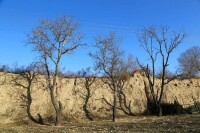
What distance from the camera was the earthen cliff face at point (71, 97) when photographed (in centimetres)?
2894

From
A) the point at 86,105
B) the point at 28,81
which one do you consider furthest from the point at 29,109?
the point at 86,105

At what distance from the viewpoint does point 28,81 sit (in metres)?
30.2

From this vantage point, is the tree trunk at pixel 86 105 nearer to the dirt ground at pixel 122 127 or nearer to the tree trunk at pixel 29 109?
the tree trunk at pixel 29 109

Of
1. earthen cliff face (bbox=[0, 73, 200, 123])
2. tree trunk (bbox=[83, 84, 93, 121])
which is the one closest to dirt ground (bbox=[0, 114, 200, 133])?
earthen cliff face (bbox=[0, 73, 200, 123])

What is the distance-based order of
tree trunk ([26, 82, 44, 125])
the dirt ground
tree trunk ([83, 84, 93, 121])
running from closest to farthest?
the dirt ground
tree trunk ([26, 82, 44, 125])
tree trunk ([83, 84, 93, 121])

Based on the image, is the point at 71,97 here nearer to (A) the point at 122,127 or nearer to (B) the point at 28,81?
(B) the point at 28,81

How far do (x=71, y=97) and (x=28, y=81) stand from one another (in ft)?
15.6

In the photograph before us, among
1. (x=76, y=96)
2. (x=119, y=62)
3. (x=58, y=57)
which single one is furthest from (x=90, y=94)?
(x=58, y=57)

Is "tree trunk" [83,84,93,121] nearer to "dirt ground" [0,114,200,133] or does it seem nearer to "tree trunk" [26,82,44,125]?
"tree trunk" [26,82,44,125]

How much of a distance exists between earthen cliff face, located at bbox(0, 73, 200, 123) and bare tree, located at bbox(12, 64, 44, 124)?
0.28 ft

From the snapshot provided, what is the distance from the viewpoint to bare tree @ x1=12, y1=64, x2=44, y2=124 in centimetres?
2955

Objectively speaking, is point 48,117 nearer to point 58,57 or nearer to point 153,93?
point 58,57

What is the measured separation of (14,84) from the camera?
96.7ft

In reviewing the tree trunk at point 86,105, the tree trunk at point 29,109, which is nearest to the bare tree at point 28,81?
the tree trunk at point 29,109
